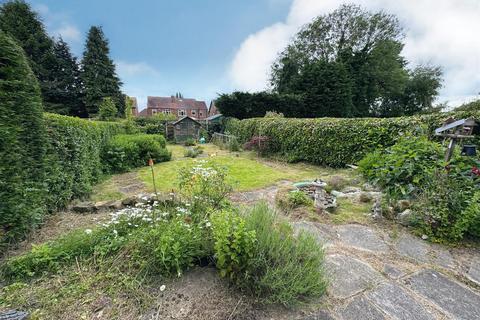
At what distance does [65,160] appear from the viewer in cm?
343

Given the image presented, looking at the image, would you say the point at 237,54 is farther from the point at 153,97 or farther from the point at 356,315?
the point at 153,97

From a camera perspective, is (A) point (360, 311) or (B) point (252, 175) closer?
(A) point (360, 311)

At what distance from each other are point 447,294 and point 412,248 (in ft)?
2.27

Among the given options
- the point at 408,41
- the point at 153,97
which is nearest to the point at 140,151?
the point at 408,41

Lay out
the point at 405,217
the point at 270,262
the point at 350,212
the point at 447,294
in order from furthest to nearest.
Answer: the point at 350,212 < the point at 405,217 < the point at 447,294 < the point at 270,262

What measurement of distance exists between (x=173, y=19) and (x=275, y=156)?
618 centimetres

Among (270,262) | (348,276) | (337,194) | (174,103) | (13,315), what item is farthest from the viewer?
(174,103)

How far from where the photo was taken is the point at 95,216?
9.55ft

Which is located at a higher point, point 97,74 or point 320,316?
point 97,74

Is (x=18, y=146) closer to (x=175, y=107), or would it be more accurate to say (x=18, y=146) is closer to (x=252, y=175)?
(x=252, y=175)

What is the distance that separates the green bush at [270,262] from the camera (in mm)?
1404

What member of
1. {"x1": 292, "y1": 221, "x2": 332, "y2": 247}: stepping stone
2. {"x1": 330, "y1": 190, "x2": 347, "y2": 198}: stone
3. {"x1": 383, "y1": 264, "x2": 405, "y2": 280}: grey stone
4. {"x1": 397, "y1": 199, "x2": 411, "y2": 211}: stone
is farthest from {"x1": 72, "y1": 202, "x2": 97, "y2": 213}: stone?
{"x1": 397, "y1": 199, "x2": 411, "y2": 211}: stone

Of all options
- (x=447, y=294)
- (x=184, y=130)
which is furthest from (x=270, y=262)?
(x=184, y=130)

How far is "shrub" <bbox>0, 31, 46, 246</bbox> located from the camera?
2.06m
